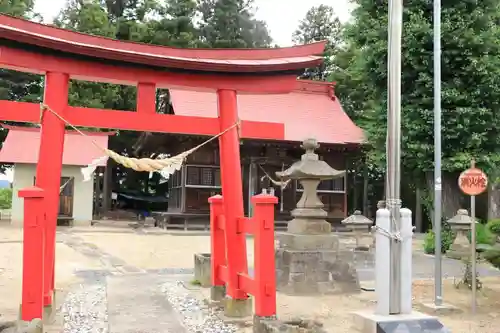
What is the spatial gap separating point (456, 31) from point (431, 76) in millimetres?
1426

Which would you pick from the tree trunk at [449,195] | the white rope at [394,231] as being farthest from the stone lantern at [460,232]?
the white rope at [394,231]

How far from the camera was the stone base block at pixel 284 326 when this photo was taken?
5.36 meters

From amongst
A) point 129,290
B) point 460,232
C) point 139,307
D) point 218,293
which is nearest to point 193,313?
point 218,293

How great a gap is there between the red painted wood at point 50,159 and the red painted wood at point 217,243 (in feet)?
8.23

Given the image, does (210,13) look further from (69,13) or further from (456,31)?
(456,31)

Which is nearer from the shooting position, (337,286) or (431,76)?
(337,286)

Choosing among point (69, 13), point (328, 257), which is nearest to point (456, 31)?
point (328, 257)

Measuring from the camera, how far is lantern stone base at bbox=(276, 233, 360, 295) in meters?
9.03

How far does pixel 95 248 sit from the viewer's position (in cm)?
1480

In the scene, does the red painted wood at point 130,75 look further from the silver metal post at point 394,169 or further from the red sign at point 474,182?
the red sign at point 474,182

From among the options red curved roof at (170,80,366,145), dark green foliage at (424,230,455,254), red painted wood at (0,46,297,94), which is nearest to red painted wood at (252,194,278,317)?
red painted wood at (0,46,297,94)

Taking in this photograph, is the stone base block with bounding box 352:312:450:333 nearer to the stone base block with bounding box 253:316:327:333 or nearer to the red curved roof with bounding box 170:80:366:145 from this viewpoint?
the stone base block with bounding box 253:316:327:333

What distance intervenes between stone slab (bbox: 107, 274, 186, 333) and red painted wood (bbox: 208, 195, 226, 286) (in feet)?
2.82

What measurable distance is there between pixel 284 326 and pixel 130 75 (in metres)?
3.74
